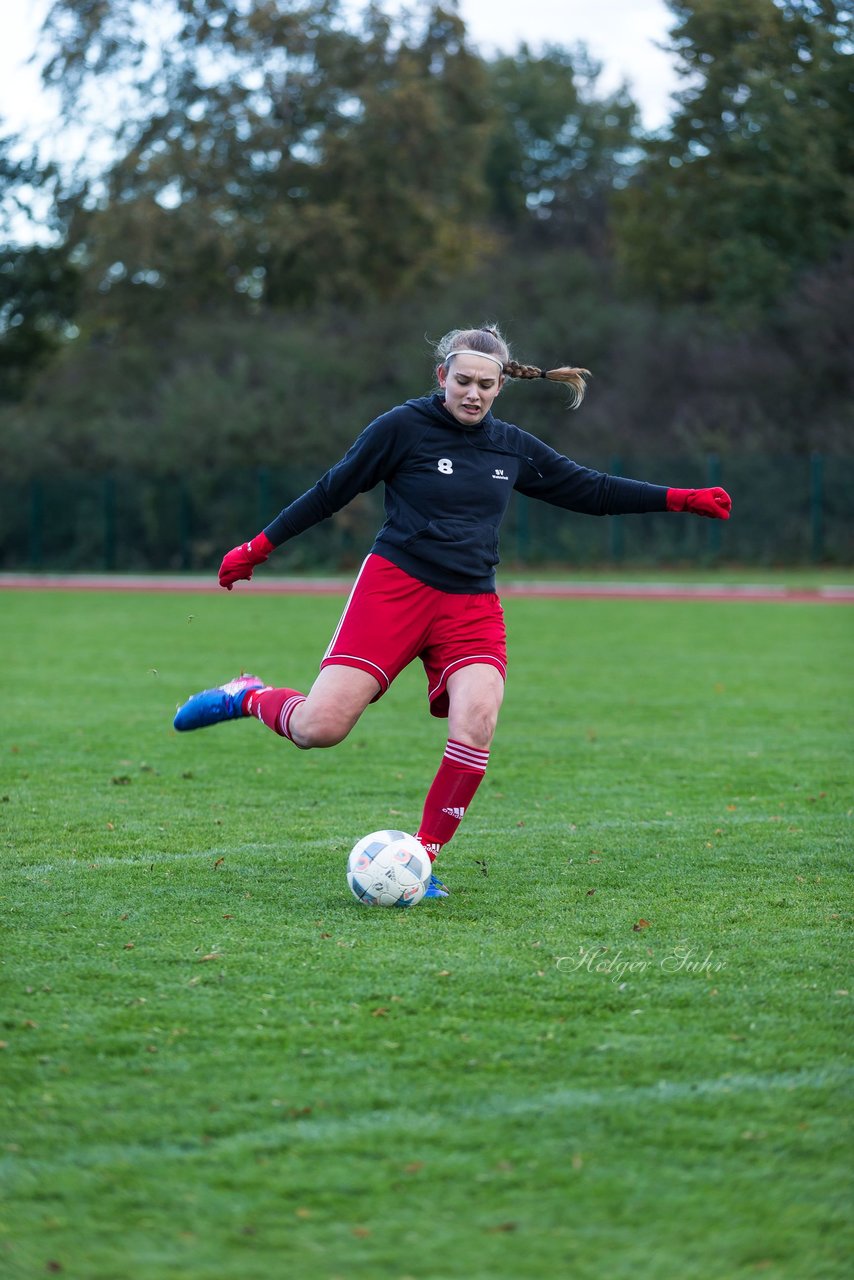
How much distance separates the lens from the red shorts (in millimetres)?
5562

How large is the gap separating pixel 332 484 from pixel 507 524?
27.5 metres

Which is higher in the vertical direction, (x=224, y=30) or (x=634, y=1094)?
(x=224, y=30)

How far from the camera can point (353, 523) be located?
3359cm

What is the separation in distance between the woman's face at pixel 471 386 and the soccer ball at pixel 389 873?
1590 millimetres

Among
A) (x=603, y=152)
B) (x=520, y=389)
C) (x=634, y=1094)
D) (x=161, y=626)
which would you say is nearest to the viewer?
(x=634, y=1094)

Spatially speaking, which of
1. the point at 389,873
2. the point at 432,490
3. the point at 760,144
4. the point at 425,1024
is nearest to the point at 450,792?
the point at 389,873

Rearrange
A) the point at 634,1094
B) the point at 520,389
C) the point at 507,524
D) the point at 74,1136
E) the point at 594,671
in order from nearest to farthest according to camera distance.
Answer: the point at 74,1136
the point at 634,1094
the point at 594,671
the point at 507,524
the point at 520,389

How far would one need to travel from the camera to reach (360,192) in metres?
40.1

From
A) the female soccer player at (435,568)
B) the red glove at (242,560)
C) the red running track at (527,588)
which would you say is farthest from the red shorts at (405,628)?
the red running track at (527,588)

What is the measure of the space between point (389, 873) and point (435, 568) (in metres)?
1.15

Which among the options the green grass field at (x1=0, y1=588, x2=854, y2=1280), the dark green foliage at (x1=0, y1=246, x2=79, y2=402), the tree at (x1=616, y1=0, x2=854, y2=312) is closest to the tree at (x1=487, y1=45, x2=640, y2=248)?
the tree at (x1=616, y1=0, x2=854, y2=312)

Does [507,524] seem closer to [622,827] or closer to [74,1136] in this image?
[622,827]

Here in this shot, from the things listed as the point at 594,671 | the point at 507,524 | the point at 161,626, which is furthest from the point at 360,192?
the point at 594,671

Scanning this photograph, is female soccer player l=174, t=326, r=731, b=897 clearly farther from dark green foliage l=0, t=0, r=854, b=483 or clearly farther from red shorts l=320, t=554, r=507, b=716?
dark green foliage l=0, t=0, r=854, b=483
